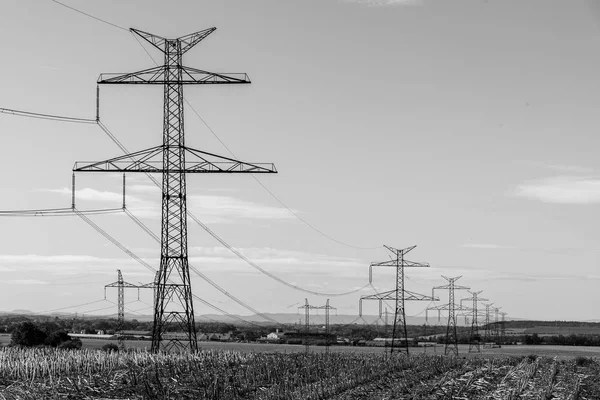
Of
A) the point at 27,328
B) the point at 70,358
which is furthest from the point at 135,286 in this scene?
the point at 70,358

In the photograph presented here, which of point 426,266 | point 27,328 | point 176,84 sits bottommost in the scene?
point 27,328

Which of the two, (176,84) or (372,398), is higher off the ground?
(176,84)

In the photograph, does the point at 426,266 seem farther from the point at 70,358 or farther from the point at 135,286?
the point at 70,358

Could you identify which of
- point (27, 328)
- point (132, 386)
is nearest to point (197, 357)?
point (132, 386)

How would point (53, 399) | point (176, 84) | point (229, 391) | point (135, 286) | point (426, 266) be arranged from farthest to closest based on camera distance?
point (135, 286) < point (426, 266) < point (176, 84) < point (229, 391) < point (53, 399)

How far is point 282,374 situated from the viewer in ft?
179

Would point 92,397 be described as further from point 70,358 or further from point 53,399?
point 70,358

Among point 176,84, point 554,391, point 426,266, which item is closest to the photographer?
point 554,391

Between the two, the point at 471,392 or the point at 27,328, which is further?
the point at 27,328

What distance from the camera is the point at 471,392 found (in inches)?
1866

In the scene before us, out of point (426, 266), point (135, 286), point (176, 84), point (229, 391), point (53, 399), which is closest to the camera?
point (53, 399)

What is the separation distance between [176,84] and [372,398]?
26.7 m

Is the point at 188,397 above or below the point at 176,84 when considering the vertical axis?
below

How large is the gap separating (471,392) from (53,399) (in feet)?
72.3
